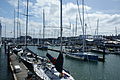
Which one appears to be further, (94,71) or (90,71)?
(94,71)

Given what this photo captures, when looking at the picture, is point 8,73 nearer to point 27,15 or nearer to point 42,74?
point 42,74

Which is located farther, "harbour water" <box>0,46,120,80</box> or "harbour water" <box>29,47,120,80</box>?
"harbour water" <box>29,47,120,80</box>

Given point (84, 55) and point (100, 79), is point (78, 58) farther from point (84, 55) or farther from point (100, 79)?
point (100, 79)

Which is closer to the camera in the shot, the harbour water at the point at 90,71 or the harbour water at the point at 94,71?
the harbour water at the point at 90,71

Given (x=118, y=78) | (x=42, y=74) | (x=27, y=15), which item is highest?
(x=27, y=15)

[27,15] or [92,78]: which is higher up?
[27,15]

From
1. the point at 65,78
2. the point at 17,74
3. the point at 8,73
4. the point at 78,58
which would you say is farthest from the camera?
the point at 78,58

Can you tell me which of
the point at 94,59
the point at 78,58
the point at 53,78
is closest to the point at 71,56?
the point at 78,58

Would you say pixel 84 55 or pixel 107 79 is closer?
pixel 107 79

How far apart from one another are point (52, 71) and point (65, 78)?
2.78 metres

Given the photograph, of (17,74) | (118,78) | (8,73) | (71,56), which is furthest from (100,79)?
(71,56)

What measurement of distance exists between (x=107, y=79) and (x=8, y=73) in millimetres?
17635

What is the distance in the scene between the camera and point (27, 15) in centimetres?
4031

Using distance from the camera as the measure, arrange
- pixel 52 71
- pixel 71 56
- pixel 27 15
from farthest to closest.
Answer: pixel 71 56 → pixel 27 15 → pixel 52 71
